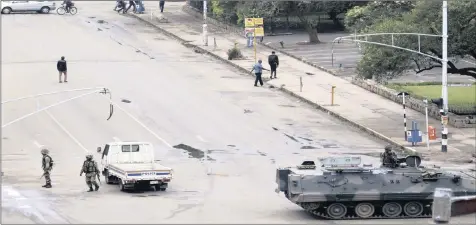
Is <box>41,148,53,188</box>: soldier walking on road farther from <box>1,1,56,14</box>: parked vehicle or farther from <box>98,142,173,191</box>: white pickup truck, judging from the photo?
<box>1,1,56,14</box>: parked vehicle

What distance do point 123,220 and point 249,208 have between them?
433 centimetres

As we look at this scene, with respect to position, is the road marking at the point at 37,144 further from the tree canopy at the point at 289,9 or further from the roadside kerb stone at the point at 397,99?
the tree canopy at the point at 289,9

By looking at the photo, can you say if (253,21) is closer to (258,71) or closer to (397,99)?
(258,71)

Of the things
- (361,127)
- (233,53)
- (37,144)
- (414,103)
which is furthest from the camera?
(233,53)

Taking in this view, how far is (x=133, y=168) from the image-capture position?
33.8m

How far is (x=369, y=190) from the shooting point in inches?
1211

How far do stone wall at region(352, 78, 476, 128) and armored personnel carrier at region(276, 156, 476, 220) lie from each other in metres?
16.4

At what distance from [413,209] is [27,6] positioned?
4742 cm

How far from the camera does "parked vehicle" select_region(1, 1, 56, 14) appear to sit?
73625 mm

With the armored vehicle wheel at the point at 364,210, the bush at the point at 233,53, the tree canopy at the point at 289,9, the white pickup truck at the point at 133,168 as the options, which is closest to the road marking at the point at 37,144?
the white pickup truck at the point at 133,168

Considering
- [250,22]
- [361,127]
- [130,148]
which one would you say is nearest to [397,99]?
[361,127]

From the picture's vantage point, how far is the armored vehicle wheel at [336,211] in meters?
30.7

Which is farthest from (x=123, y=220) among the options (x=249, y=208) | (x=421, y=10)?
(x=421, y=10)

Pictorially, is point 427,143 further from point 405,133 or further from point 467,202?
point 467,202
